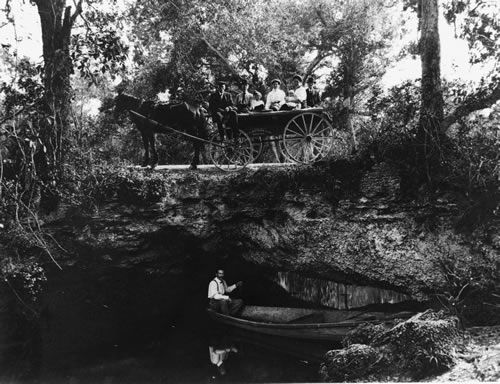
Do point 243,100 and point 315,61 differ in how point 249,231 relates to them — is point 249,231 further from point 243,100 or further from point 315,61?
point 315,61

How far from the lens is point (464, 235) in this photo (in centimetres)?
859

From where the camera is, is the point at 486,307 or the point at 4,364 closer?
the point at 486,307

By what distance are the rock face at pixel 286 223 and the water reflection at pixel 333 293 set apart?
589mm

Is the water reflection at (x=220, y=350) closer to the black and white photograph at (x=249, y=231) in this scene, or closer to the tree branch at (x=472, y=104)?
the black and white photograph at (x=249, y=231)

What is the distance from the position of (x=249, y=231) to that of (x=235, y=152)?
7.01 feet

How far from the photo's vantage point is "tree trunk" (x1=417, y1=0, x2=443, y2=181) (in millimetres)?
9055

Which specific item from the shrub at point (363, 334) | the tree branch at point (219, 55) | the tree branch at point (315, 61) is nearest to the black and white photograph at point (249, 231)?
the shrub at point (363, 334)

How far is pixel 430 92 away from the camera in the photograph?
9531 mm

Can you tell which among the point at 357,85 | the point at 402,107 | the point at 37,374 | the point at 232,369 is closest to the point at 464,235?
the point at 402,107

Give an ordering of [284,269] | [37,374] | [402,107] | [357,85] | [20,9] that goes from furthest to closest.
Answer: [357,85] < [284,269] < [402,107] < [37,374] < [20,9]

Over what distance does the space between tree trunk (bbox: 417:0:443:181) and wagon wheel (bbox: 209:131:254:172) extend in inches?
156

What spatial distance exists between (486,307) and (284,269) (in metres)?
4.85

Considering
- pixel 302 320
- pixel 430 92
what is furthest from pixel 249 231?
pixel 430 92

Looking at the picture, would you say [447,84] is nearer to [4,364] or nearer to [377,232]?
[377,232]
